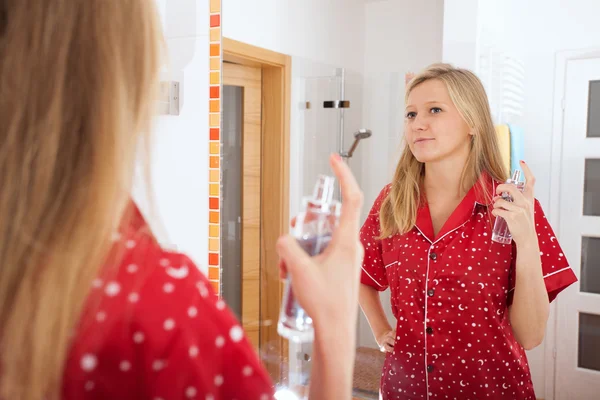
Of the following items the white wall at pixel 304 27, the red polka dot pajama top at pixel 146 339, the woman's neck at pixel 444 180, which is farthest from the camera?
the white wall at pixel 304 27

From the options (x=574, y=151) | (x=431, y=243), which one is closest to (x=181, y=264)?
(x=431, y=243)

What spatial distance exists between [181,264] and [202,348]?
0.07 metres

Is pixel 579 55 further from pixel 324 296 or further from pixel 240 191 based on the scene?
pixel 240 191

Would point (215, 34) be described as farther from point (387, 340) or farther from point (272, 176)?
point (387, 340)

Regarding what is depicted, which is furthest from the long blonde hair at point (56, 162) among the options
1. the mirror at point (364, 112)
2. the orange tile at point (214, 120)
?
the orange tile at point (214, 120)

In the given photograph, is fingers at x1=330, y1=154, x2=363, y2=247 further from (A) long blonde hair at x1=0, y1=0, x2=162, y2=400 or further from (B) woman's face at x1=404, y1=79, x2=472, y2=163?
(B) woman's face at x1=404, y1=79, x2=472, y2=163

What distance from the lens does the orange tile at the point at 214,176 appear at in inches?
60.1

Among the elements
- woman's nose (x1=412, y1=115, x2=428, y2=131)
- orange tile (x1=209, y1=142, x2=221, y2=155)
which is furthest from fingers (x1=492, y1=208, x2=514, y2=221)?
orange tile (x1=209, y1=142, x2=221, y2=155)

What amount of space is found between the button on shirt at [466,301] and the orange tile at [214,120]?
2.26 feet

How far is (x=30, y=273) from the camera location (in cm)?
39

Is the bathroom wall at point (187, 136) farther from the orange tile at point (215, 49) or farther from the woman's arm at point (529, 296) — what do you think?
the woman's arm at point (529, 296)

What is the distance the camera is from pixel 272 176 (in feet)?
4.80

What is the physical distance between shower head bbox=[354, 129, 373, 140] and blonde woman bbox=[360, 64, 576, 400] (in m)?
0.12

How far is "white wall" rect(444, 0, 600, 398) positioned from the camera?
100 centimetres
